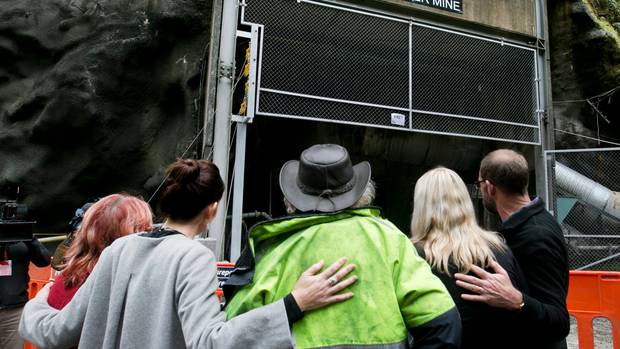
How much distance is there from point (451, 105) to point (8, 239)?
264 inches

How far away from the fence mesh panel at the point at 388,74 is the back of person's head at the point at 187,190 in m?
4.82

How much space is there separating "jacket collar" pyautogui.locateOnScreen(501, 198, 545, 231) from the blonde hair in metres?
0.19

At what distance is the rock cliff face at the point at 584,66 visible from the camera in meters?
10.1

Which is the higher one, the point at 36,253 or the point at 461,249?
the point at 461,249

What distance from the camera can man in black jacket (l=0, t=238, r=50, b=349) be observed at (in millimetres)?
4410

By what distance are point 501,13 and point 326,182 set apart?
8569 mm

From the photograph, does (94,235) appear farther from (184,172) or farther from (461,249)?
(461,249)

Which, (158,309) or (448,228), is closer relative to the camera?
(158,309)

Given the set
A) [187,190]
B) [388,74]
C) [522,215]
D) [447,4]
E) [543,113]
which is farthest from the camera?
[543,113]

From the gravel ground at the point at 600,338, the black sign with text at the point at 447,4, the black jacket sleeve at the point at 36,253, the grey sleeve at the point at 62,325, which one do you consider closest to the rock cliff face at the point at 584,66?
the black sign with text at the point at 447,4

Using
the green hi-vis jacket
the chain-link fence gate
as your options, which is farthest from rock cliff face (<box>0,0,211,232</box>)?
the green hi-vis jacket

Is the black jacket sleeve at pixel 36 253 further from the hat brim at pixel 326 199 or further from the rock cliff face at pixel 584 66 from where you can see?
the rock cliff face at pixel 584 66

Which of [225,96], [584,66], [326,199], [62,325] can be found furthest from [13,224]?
[584,66]

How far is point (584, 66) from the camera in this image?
10.3 m
